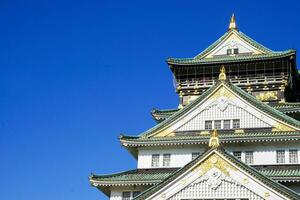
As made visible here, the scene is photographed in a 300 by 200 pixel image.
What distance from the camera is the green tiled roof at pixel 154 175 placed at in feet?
118

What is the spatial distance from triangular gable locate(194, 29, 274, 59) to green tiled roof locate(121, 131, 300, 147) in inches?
471

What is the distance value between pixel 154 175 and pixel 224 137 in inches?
234

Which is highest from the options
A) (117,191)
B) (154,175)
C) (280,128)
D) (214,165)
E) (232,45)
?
(232,45)

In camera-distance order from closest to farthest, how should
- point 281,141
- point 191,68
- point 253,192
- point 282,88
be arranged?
point 253,192 < point 281,141 < point 282,88 < point 191,68

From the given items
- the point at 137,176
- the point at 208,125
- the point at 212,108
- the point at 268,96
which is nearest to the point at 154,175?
the point at 137,176

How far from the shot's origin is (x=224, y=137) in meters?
39.6

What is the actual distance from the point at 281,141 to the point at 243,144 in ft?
9.21

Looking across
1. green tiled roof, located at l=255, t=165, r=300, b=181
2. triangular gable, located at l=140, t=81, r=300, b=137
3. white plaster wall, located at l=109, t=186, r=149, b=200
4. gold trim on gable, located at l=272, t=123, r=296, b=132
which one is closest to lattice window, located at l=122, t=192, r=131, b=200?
white plaster wall, located at l=109, t=186, r=149, b=200

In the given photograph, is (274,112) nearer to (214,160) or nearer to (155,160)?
(214,160)

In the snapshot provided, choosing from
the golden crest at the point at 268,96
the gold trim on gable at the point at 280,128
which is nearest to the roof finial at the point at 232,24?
the golden crest at the point at 268,96

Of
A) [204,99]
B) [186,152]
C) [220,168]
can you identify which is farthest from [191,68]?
[220,168]

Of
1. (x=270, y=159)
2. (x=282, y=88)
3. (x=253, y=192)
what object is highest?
(x=282, y=88)

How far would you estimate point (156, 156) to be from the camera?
41531 millimetres

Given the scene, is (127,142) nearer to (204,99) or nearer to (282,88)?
(204,99)
